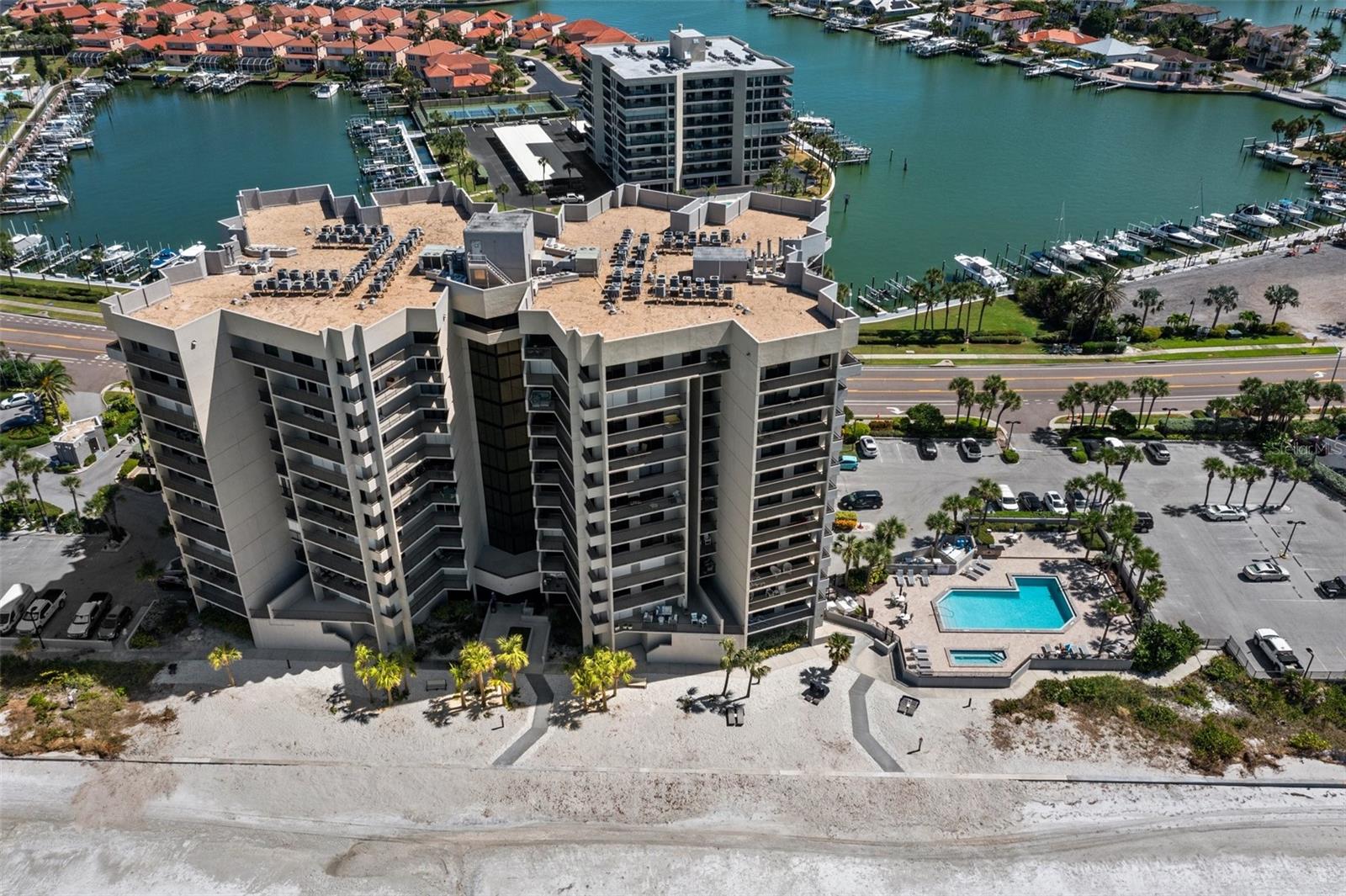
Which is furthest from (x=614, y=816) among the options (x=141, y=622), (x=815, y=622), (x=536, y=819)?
(x=141, y=622)

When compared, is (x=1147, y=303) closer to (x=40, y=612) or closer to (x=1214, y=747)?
(x=1214, y=747)

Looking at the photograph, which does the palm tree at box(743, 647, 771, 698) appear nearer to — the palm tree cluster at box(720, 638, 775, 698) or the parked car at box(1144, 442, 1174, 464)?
the palm tree cluster at box(720, 638, 775, 698)

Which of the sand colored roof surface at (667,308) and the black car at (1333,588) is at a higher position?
the sand colored roof surface at (667,308)

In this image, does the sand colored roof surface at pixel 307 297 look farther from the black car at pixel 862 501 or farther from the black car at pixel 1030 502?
the black car at pixel 1030 502

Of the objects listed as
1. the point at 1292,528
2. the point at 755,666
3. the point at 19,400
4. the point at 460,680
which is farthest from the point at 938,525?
the point at 19,400

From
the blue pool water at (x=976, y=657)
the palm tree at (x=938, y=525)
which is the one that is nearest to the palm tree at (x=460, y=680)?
the blue pool water at (x=976, y=657)

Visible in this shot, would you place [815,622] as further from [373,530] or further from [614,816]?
[373,530]

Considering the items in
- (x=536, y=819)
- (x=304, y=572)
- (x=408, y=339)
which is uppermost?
(x=408, y=339)
